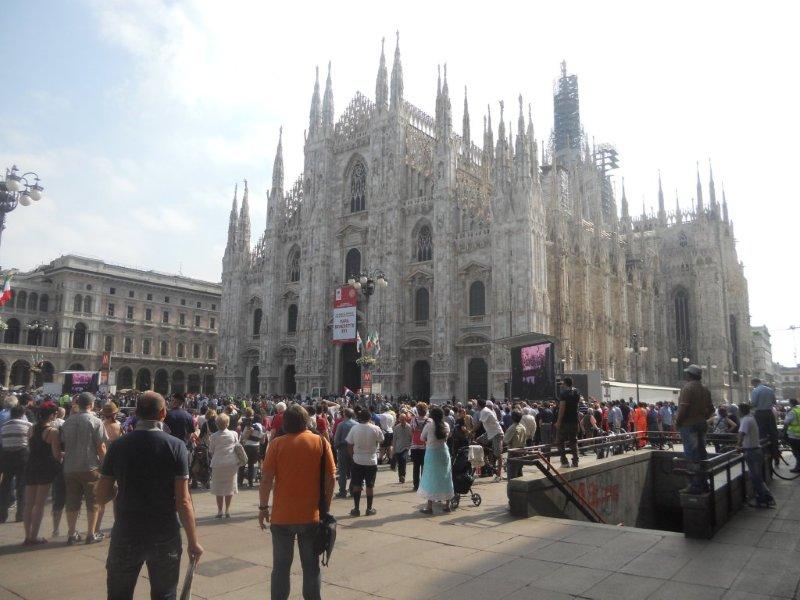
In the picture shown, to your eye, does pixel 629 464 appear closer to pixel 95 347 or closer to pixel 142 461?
pixel 142 461

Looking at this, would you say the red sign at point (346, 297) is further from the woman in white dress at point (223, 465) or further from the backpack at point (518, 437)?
the woman in white dress at point (223, 465)

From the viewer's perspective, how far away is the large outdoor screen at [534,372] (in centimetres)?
2008

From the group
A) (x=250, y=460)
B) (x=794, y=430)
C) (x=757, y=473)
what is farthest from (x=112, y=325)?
(x=757, y=473)

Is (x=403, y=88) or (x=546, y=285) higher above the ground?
(x=403, y=88)

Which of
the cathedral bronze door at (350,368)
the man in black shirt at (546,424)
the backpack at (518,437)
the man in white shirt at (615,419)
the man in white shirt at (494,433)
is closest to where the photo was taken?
the backpack at (518,437)

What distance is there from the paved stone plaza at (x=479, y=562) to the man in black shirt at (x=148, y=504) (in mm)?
1910

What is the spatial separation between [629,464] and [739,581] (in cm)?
794

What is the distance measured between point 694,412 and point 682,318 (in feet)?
155

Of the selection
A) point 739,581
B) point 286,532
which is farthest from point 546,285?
point 286,532

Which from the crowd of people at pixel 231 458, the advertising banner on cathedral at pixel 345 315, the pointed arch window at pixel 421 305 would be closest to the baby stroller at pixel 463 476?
the crowd of people at pixel 231 458

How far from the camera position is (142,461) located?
4.20 meters

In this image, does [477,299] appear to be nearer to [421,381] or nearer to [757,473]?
[421,381]

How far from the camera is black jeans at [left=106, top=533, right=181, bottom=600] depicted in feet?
13.1

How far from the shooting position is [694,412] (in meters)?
8.98
